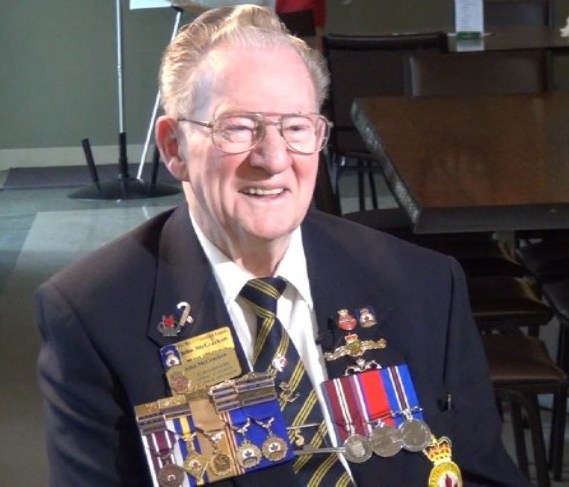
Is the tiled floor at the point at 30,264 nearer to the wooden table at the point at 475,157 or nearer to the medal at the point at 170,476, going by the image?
the wooden table at the point at 475,157

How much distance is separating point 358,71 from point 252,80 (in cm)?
349

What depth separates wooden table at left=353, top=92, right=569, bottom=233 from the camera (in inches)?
73.9

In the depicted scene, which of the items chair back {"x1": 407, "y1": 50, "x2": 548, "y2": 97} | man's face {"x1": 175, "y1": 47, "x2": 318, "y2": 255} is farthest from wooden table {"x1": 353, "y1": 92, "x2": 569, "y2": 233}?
man's face {"x1": 175, "y1": 47, "x2": 318, "y2": 255}

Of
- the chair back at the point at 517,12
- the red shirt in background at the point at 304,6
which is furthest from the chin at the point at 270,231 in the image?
the chair back at the point at 517,12

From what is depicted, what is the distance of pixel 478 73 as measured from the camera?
3561mm

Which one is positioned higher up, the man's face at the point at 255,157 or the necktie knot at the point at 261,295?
the man's face at the point at 255,157

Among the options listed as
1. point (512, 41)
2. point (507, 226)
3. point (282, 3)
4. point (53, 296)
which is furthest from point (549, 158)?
point (282, 3)

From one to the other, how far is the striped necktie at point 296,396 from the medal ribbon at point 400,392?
86 millimetres

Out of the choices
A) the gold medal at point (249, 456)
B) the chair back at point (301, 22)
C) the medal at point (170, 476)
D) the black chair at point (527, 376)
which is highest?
the chair back at point (301, 22)

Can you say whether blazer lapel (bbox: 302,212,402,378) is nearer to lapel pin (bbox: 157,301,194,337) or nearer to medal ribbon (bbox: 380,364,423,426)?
medal ribbon (bbox: 380,364,423,426)

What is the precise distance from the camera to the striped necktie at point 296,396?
4.49 ft

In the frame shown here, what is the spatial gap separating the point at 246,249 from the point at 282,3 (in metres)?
5.23

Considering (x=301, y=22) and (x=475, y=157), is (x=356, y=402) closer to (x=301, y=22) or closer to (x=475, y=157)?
(x=475, y=157)

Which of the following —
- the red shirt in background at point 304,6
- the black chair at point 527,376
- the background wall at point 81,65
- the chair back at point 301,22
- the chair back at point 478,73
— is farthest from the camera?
the background wall at point 81,65
